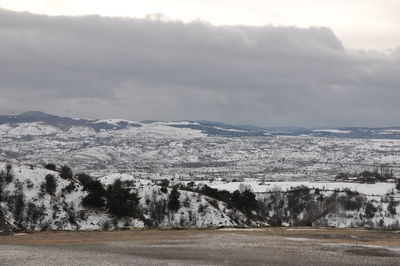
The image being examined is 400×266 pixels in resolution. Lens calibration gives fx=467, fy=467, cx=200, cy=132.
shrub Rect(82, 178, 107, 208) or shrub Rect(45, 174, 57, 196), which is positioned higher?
shrub Rect(45, 174, 57, 196)

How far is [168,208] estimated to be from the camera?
10800 cm

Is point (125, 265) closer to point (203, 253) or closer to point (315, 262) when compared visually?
point (203, 253)

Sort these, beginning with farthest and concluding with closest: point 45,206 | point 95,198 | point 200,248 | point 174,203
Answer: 1. point 174,203
2. point 95,198
3. point 45,206
4. point 200,248

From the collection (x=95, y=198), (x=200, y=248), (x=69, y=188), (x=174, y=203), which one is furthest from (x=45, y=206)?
(x=200, y=248)

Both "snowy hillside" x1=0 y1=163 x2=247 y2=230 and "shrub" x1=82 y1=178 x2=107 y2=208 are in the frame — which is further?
"shrub" x1=82 y1=178 x2=107 y2=208

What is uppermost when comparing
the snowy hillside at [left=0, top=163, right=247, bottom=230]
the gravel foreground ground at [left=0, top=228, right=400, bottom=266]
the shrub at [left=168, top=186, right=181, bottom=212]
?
the gravel foreground ground at [left=0, top=228, right=400, bottom=266]

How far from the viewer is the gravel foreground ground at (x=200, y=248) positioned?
28.1 metres

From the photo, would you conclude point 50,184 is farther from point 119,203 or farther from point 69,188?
point 119,203

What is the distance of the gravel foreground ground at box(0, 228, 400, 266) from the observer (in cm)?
2811

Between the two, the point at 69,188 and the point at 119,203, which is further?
the point at 69,188

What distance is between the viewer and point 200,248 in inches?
1318

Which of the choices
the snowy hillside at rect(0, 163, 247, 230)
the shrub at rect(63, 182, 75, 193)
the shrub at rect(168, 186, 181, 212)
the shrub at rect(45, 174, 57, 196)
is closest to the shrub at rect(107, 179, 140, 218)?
the snowy hillside at rect(0, 163, 247, 230)

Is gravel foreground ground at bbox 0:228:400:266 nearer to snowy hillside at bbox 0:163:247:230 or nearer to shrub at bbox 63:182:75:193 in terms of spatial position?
snowy hillside at bbox 0:163:247:230

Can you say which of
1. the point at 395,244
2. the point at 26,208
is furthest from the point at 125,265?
the point at 26,208
